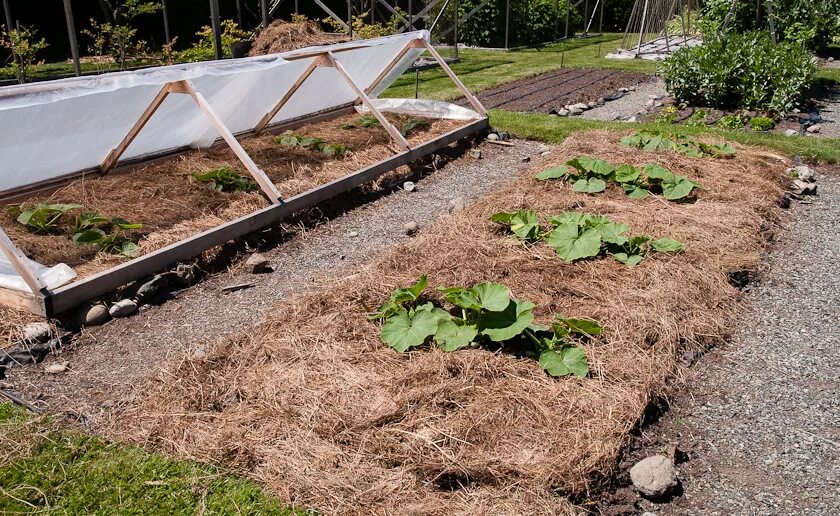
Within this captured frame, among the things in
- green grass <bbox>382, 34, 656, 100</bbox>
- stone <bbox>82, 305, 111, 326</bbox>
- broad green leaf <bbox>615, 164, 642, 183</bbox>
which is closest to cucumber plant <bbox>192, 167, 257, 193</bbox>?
stone <bbox>82, 305, 111, 326</bbox>

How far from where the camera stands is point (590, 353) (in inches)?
148

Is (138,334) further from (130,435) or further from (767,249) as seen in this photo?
(767,249)

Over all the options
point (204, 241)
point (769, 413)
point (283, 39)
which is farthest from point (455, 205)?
point (283, 39)

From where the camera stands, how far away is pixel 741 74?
10.0 m

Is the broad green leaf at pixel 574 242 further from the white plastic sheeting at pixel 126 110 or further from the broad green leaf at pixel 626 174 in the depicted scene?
the white plastic sheeting at pixel 126 110

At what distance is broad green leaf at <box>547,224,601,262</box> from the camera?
16.0ft

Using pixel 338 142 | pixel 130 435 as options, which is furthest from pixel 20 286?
pixel 338 142

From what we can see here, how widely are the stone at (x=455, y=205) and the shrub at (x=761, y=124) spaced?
188 inches

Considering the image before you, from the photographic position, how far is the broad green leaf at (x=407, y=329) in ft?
12.4

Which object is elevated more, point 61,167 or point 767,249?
point 61,167

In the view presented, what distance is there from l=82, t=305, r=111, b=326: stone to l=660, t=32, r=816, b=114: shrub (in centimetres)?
887

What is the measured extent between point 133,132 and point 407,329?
364 cm

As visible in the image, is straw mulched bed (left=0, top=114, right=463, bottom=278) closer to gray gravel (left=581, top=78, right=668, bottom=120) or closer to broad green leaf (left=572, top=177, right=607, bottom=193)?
broad green leaf (left=572, top=177, right=607, bottom=193)

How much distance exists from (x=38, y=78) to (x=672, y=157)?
1067 cm
